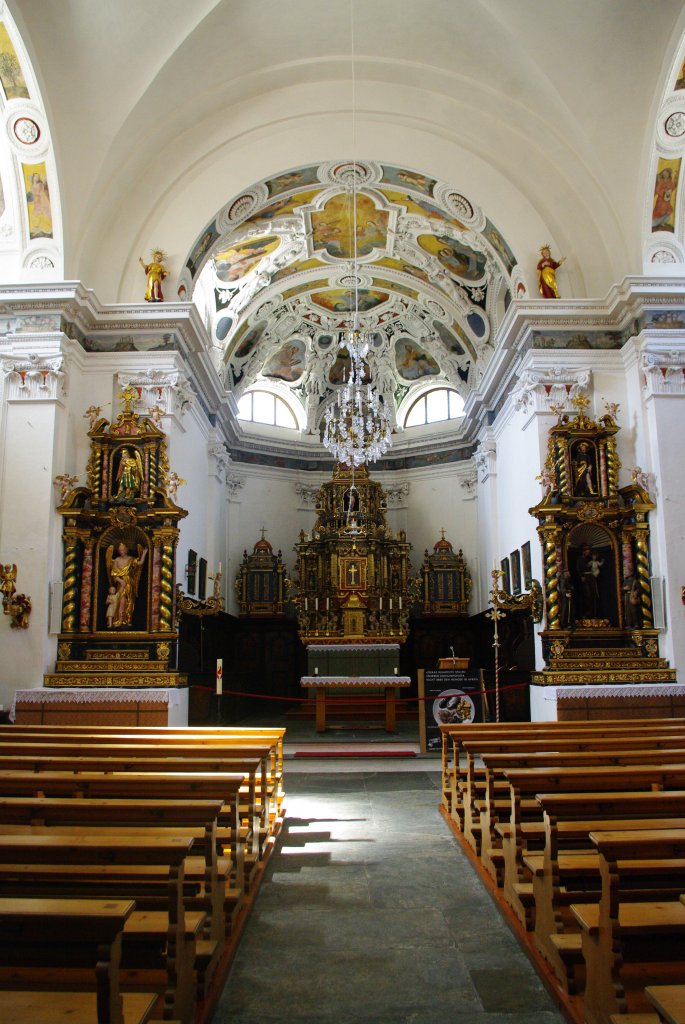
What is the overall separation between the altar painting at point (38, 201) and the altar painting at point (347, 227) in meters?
5.90

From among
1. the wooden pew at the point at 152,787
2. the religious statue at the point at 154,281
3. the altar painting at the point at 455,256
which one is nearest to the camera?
the wooden pew at the point at 152,787

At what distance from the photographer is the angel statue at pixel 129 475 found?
13.0 m

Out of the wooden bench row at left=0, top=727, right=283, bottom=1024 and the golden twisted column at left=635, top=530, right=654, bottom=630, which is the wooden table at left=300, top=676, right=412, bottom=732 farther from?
the wooden bench row at left=0, top=727, right=283, bottom=1024

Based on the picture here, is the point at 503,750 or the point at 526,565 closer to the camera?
the point at 503,750

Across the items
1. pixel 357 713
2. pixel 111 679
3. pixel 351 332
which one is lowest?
pixel 357 713

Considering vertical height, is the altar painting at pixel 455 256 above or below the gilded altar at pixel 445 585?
above

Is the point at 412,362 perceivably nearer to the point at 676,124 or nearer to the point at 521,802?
the point at 676,124

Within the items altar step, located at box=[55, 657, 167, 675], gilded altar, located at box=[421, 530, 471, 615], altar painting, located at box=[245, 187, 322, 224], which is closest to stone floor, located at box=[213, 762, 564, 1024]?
altar step, located at box=[55, 657, 167, 675]

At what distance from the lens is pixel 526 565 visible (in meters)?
14.7

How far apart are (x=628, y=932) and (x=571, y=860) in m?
1.15

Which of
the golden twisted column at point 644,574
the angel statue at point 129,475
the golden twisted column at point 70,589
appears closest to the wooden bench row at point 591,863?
the golden twisted column at point 644,574

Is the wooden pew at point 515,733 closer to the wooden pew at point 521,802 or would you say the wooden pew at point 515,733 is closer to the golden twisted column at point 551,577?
the wooden pew at point 521,802

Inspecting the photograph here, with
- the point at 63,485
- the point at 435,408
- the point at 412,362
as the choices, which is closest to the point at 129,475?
the point at 63,485

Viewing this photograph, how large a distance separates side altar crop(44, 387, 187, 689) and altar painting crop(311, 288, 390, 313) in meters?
9.32
